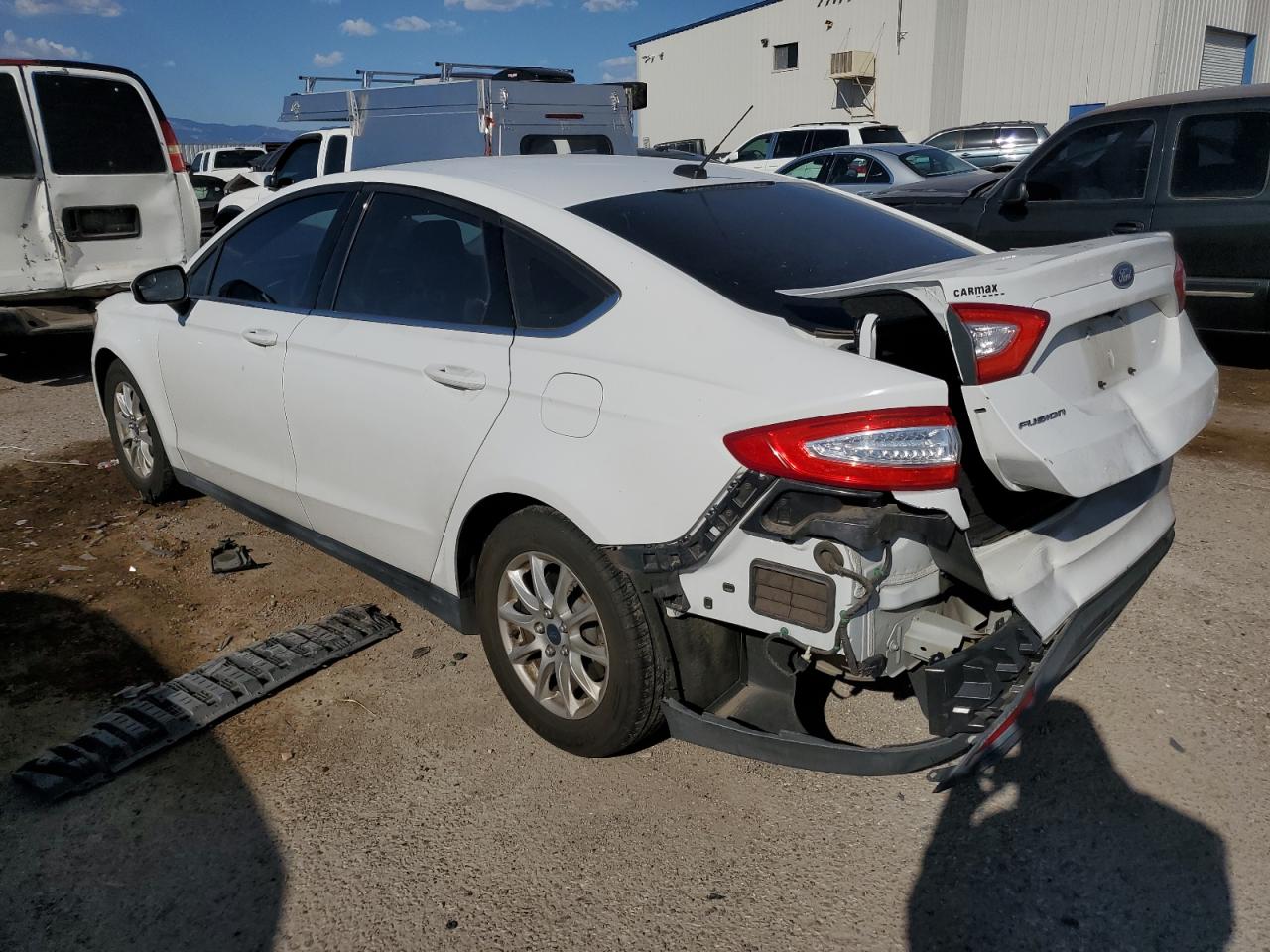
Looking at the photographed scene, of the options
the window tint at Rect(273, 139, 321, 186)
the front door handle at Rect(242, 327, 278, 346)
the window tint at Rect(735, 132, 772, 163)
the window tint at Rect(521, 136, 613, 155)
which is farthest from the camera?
the window tint at Rect(735, 132, 772, 163)

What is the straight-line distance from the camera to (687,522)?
7.87 ft

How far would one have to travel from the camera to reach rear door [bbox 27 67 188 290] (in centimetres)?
774

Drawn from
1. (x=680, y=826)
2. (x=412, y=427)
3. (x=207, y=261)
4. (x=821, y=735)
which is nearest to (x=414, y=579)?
(x=412, y=427)

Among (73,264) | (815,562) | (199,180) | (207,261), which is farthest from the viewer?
(199,180)

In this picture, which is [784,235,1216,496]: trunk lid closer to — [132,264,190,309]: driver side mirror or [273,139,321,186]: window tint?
[132,264,190,309]: driver side mirror

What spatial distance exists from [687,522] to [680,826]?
2.94 ft

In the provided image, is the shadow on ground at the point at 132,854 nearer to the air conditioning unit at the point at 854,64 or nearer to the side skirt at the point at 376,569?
the side skirt at the point at 376,569

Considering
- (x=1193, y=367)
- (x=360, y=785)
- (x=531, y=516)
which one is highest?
(x=1193, y=367)

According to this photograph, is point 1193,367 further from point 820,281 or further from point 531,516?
point 531,516

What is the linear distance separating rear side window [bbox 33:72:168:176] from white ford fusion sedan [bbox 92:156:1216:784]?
17.9ft

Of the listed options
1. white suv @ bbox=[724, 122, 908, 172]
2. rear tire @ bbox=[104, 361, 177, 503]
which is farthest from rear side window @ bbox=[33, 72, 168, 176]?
white suv @ bbox=[724, 122, 908, 172]

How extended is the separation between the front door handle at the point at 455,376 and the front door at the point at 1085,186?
209 inches

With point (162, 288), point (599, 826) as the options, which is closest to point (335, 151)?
point (162, 288)

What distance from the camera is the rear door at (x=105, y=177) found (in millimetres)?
7742
